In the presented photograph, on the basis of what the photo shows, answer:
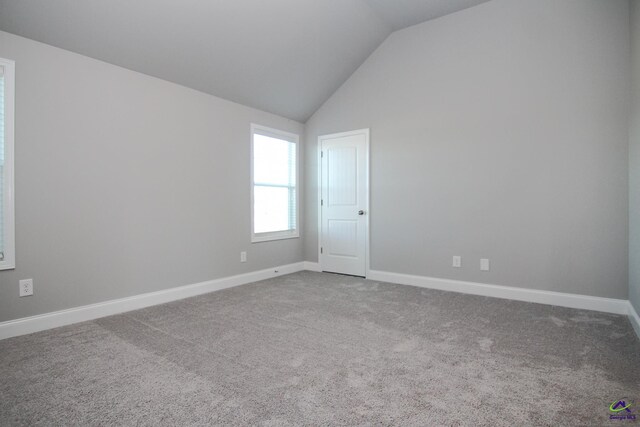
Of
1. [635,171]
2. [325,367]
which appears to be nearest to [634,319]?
[635,171]

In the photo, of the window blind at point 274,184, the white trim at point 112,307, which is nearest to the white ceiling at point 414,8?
the window blind at point 274,184

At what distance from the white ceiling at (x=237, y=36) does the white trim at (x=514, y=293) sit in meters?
2.76

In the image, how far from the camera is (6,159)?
2484mm

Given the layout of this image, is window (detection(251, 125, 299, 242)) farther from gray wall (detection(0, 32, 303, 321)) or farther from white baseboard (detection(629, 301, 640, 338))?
white baseboard (detection(629, 301, 640, 338))

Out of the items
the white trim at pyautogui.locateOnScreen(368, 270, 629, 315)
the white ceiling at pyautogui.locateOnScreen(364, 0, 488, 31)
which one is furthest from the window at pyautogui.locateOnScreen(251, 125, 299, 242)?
the white ceiling at pyautogui.locateOnScreen(364, 0, 488, 31)

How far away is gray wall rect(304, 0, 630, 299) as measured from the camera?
3.11m

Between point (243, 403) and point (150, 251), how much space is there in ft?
7.24

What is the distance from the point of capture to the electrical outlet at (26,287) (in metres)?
2.57

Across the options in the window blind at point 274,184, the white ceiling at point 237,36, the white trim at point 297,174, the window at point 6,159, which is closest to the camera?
the window at point 6,159

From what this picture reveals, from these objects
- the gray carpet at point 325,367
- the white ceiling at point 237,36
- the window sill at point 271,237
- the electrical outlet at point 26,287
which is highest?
the white ceiling at point 237,36

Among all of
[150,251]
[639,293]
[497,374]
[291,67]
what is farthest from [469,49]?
[150,251]

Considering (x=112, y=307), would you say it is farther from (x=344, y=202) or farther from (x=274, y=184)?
(x=344, y=202)

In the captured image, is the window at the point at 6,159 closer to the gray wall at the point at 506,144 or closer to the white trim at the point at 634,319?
the gray wall at the point at 506,144

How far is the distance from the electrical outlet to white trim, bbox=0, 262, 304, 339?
0.61ft
